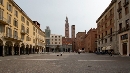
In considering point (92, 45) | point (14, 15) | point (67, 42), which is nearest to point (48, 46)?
point (67, 42)

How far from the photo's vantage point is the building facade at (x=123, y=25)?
31391 millimetres

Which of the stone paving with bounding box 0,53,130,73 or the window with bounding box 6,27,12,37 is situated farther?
the window with bounding box 6,27,12,37

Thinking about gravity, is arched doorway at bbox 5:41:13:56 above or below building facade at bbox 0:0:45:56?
below

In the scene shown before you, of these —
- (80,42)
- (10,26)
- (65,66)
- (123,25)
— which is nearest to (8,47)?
(10,26)

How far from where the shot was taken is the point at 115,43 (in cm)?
3897

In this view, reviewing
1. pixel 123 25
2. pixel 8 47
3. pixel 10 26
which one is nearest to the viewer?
pixel 123 25

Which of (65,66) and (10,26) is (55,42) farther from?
(65,66)

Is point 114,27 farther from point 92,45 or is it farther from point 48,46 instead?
point 48,46

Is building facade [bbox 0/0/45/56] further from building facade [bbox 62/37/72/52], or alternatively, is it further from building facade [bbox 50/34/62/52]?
building facade [bbox 62/37/72/52]

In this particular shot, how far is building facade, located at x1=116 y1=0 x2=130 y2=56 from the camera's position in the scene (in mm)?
31391

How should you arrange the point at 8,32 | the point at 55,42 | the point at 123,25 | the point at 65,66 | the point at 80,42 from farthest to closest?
the point at 55,42, the point at 80,42, the point at 123,25, the point at 8,32, the point at 65,66

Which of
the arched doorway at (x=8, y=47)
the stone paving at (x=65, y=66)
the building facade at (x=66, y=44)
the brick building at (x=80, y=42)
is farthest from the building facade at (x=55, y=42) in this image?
the stone paving at (x=65, y=66)

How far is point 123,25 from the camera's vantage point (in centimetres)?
3375

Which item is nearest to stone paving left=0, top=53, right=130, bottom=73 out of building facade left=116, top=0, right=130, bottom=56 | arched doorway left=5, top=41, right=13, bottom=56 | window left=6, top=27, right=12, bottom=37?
building facade left=116, top=0, right=130, bottom=56
